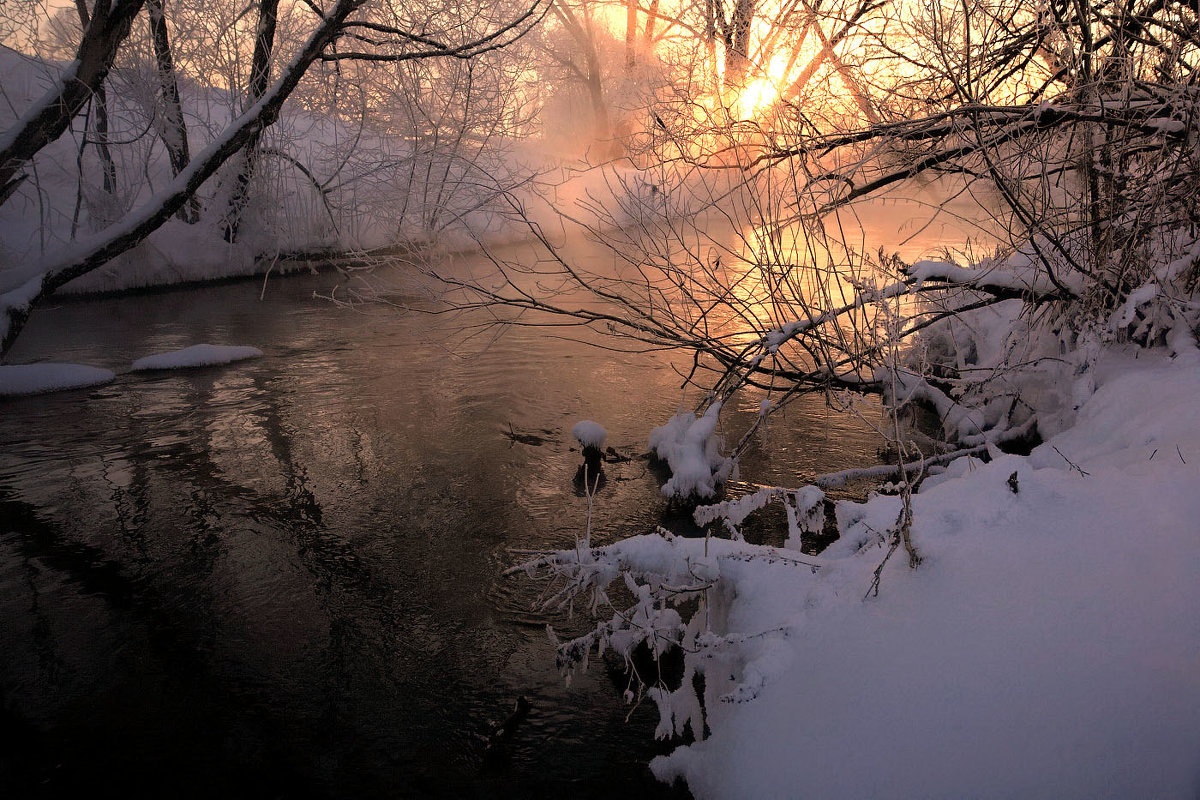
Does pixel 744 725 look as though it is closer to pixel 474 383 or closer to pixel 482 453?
pixel 482 453

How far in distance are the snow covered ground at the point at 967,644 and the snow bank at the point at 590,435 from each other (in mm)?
3186

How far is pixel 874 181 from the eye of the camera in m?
6.13

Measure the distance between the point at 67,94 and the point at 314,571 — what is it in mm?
6807

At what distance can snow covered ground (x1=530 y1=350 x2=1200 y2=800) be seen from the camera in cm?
260

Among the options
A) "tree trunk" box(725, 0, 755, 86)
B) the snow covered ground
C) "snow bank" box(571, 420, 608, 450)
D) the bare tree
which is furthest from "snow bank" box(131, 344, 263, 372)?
the snow covered ground

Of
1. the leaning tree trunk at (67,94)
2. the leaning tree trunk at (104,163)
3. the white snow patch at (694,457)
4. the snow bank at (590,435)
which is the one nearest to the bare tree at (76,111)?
the leaning tree trunk at (67,94)

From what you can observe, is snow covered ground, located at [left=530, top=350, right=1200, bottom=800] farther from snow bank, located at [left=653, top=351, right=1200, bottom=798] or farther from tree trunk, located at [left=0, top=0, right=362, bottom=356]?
tree trunk, located at [left=0, top=0, right=362, bottom=356]

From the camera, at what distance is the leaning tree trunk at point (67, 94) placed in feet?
29.5

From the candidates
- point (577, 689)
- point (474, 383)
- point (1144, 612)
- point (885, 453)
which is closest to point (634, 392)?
point (474, 383)

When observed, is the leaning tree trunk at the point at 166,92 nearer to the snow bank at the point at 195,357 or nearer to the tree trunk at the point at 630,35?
the snow bank at the point at 195,357

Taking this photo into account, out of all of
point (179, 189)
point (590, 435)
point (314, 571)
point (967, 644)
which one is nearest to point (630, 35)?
point (179, 189)

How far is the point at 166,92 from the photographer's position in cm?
1353

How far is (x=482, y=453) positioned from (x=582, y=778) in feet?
13.4

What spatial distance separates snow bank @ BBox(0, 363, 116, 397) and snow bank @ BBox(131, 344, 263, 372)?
48 cm
